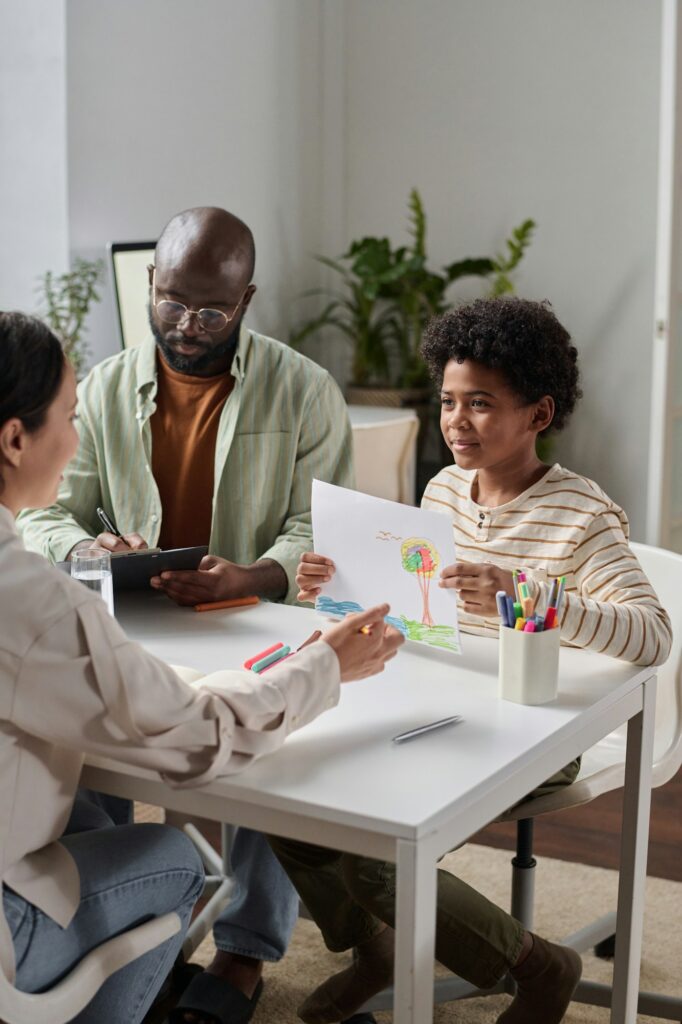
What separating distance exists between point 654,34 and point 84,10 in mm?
2325

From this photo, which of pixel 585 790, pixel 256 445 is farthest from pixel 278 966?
pixel 256 445

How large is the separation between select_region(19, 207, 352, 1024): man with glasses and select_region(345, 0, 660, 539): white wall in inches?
121

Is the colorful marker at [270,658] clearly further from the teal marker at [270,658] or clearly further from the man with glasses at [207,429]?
the man with glasses at [207,429]

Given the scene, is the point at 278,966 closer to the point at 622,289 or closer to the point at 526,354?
the point at 526,354

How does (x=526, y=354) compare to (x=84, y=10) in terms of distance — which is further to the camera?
(x=84, y=10)

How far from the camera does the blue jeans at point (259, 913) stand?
2.06 metres

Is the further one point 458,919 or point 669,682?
point 669,682

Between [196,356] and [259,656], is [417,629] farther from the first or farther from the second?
[196,356]

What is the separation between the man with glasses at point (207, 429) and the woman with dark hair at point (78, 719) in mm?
699

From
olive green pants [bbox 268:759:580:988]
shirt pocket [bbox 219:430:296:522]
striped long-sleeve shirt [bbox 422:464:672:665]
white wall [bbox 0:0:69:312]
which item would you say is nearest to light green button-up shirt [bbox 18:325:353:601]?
shirt pocket [bbox 219:430:296:522]

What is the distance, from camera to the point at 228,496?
88.4 inches

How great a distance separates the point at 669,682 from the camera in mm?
1928

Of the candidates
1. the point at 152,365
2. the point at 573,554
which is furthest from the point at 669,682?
the point at 152,365

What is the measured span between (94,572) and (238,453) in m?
0.61
